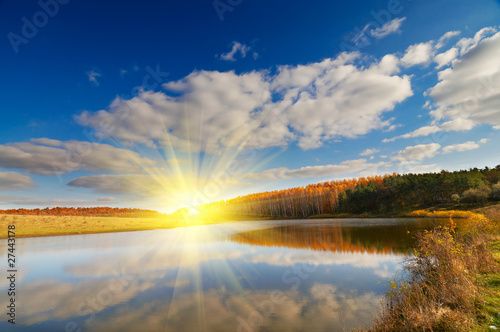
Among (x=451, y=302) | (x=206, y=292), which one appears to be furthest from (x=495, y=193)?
(x=206, y=292)

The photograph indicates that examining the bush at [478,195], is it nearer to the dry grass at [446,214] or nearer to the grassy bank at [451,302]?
the dry grass at [446,214]

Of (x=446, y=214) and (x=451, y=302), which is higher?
(x=451, y=302)

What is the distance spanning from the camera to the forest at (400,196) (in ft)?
252

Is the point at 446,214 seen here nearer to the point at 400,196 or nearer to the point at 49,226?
the point at 400,196

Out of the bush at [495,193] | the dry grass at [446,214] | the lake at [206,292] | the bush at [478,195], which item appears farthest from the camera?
the bush at [478,195]

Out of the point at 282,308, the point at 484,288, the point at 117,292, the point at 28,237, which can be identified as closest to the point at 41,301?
the point at 117,292

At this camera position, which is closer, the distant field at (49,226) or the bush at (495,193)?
the distant field at (49,226)

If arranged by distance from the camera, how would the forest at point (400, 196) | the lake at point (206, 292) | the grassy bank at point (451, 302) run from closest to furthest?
the grassy bank at point (451, 302) < the lake at point (206, 292) < the forest at point (400, 196)

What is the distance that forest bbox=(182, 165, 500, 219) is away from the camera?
7688 cm

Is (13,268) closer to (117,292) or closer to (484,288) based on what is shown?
(117,292)

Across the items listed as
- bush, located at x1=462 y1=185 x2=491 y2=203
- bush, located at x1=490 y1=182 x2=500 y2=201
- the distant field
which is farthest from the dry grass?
the distant field

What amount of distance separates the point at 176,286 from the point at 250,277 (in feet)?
17.5

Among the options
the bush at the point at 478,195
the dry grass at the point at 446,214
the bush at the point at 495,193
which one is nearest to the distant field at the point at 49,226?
the dry grass at the point at 446,214

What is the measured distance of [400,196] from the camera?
11188 centimetres
